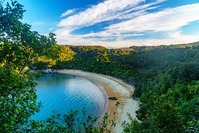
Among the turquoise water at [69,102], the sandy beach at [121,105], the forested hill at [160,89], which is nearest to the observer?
the forested hill at [160,89]

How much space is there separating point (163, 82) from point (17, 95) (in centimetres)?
4480

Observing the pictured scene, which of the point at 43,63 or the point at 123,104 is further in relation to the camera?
the point at 43,63

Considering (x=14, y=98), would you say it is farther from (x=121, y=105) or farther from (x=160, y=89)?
(x=121, y=105)

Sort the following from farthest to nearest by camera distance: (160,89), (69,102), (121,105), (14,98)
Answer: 1. (69,102)
2. (121,105)
3. (160,89)
4. (14,98)

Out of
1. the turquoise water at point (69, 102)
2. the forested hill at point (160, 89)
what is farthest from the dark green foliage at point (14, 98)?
the turquoise water at point (69, 102)

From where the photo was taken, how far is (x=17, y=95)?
6.93 meters

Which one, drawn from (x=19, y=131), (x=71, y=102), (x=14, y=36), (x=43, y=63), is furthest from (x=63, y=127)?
(x=43, y=63)

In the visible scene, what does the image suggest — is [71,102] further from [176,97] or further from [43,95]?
[176,97]

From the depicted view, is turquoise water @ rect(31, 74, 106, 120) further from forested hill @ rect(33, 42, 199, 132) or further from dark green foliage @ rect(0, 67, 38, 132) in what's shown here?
dark green foliage @ rect(0, 67, 38, 132)

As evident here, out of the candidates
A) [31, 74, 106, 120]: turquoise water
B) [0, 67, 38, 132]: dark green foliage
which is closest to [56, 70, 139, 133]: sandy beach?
[31, 74, 106, 120]: turquoise water

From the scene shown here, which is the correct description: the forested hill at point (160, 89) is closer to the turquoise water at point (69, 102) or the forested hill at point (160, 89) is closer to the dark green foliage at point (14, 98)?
the dark green foliage at point (14, 98)

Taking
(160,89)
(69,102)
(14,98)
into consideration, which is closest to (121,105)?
(160,89)

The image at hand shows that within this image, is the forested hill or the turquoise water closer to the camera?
the forested hill

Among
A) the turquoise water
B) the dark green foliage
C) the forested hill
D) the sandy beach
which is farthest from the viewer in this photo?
the turquoise water
